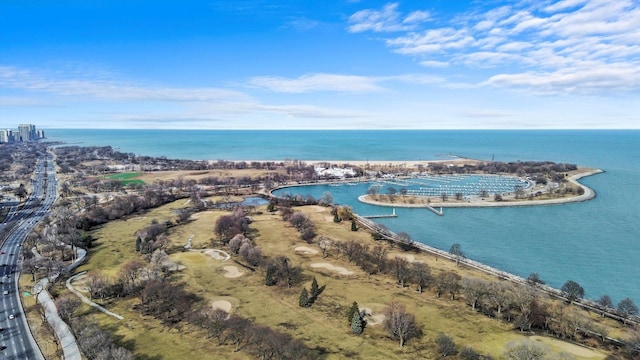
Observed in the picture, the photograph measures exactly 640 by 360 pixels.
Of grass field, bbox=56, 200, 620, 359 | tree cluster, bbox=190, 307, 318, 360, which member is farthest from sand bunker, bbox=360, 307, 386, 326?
tree cluster, bbox=190, 307, 318, 360


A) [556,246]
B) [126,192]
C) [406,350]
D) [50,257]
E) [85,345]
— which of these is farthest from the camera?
[126,192]

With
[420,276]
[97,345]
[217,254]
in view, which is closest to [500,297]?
[420,276]

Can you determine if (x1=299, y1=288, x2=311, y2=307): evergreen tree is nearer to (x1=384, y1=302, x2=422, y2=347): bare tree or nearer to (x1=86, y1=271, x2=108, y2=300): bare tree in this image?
(x1=384, y1=302, x2=422, y2=347): bare tree

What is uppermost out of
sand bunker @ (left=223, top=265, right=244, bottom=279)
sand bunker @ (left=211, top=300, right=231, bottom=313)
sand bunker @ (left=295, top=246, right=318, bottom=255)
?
sand bunker @ (left=295, top=246, right=318, bottom=255)

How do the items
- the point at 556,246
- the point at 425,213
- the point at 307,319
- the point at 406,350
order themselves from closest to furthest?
the point at 406,350 → the point at 307,319 → the point at 556,246 → the point at 425,213

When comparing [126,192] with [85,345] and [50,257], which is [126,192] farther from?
[85,345]

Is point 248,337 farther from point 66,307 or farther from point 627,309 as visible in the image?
point 627,309

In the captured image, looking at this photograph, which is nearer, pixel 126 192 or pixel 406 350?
pixel 406 350

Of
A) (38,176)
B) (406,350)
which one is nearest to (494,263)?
(406,350)
